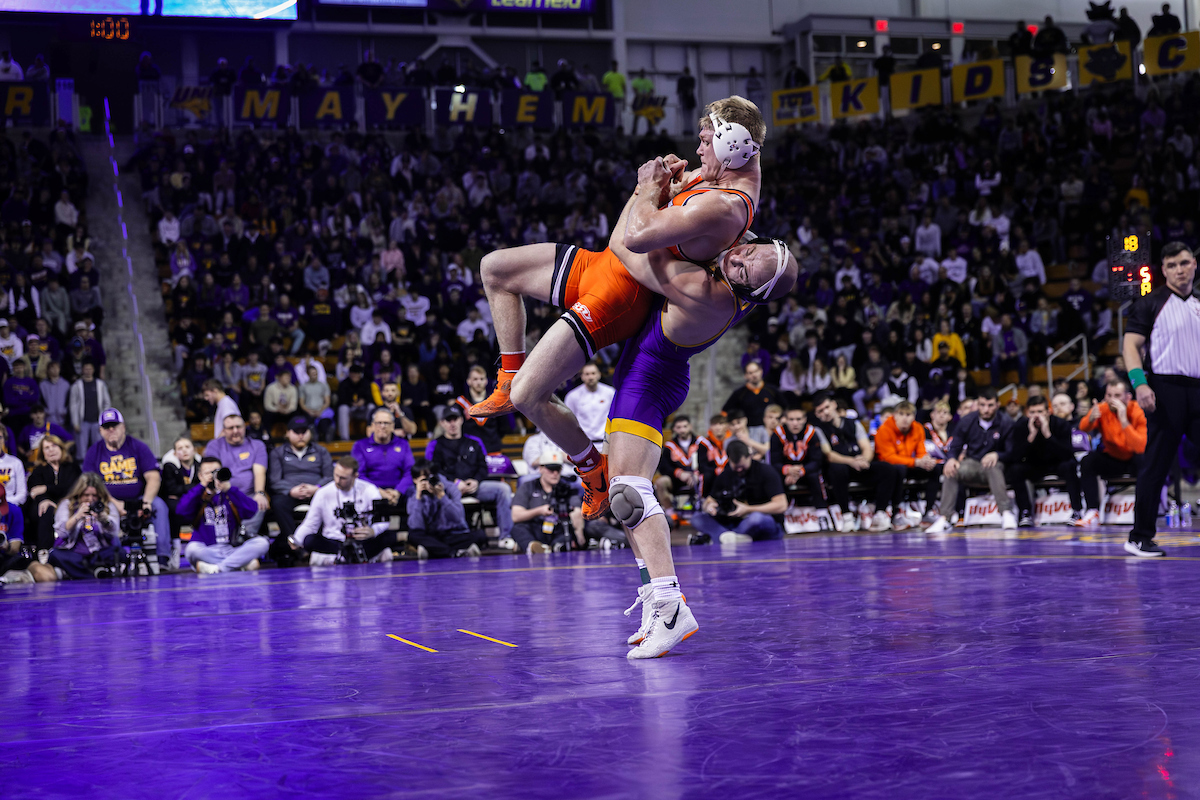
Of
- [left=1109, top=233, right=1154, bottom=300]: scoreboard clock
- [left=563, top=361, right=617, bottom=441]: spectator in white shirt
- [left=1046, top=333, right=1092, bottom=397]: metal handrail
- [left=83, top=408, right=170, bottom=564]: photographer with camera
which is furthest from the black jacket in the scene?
[left=83, top=408, right=170, bottom=564]: photographer with camera

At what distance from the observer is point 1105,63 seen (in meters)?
20.8

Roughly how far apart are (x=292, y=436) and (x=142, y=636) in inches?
241

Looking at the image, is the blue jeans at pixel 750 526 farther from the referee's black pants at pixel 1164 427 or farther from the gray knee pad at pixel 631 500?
the gray knee pad at pixel 631 500

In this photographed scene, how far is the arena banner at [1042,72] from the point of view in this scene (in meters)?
21.3

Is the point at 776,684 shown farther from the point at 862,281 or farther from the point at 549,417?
the point at 862,281

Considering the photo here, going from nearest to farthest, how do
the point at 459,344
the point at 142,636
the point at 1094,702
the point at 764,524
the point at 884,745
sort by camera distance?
the point at 884,745 < the point at 1094,702 < the point at 142,636 < the point at 764,524 < the point at 459,344

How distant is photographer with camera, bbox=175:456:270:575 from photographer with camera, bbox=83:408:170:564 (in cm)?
23

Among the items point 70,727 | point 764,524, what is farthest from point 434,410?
point 70,727

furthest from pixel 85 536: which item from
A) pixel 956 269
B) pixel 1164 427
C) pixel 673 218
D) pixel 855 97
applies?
pixel 855 97

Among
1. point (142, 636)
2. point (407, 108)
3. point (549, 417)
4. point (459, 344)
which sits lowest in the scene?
point (142, 636)

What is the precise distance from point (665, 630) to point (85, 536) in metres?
6.77

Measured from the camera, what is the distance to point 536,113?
73.4 feet

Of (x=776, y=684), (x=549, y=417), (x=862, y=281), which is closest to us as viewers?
(x=776, y=684)

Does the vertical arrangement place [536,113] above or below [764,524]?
above
